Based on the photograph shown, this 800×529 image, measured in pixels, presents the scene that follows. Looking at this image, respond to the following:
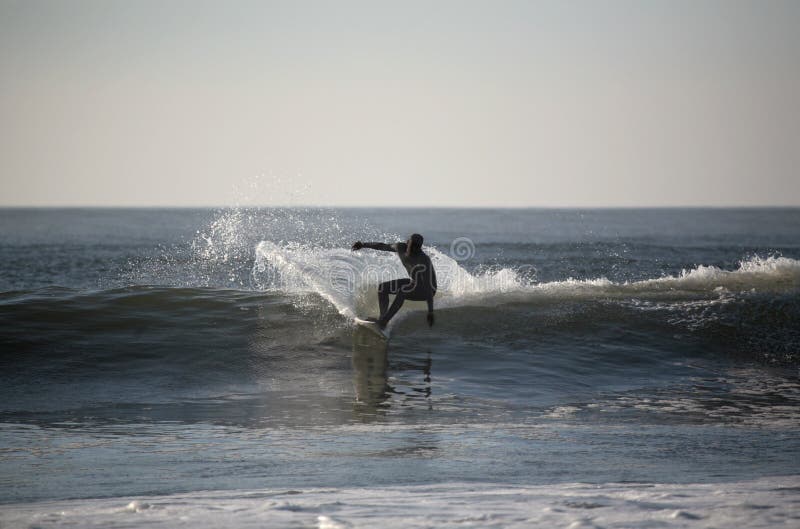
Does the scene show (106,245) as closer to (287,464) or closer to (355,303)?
(355,303)

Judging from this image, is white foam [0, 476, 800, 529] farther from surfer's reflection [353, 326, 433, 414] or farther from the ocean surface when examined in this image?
surfer's reflection [353, 326, 433, 414]

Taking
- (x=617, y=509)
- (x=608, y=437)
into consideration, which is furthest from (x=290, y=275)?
(x=617, y=509)

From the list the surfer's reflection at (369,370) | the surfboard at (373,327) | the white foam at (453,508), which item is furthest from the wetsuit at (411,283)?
the white foam at (453,508)

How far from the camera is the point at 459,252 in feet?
158

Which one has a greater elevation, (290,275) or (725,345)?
(290,275)

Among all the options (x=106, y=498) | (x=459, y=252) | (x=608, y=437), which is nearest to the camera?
(x=106, y=498)

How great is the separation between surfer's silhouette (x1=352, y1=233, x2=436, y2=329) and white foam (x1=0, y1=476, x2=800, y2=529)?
7060 millimetres

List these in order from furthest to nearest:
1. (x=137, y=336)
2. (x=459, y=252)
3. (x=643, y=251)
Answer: (x=459, y=252), (x=643, y=251), (x=137, y=336)

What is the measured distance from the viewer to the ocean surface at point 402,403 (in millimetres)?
6109

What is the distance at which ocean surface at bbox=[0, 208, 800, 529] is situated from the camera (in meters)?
6.11

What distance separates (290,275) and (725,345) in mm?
8793

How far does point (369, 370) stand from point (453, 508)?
21.7ft

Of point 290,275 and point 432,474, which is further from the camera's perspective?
point 290,275

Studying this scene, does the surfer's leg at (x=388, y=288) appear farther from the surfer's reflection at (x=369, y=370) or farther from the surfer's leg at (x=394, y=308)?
the surfer's reflection at (x=369, y=370)
